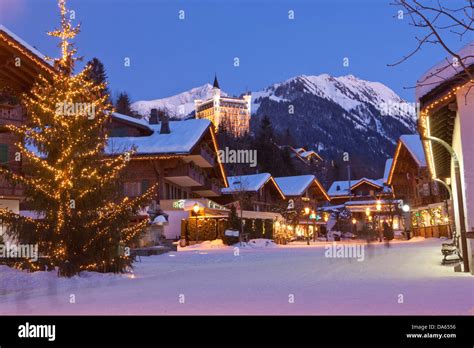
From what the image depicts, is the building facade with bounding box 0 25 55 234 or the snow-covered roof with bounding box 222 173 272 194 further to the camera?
the snow-covered roof with bounding box 222 173 272 194

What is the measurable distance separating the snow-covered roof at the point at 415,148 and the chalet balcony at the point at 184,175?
18.0 m

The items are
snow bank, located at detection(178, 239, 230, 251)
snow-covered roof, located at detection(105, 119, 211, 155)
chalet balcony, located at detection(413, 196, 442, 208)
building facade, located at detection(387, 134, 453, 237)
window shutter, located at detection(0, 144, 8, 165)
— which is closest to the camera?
window shutter, located at detection(0, 144, 8, 165)

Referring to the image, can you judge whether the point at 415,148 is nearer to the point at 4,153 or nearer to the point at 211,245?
the point at 211,245

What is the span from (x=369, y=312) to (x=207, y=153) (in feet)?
127

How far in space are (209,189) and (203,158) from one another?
Result: 254 inches

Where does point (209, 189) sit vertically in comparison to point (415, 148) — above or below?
below

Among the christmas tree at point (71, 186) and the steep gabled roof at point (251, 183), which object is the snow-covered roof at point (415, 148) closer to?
the steep gabled roof at point (251, 183)

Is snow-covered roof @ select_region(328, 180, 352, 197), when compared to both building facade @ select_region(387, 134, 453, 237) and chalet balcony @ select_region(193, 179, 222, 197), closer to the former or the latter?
building facade @ select_region(387, 134, 453, 237)

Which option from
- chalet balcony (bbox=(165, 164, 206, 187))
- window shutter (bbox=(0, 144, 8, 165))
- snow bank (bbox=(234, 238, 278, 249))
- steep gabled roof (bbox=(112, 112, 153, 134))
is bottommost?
snow bank (bbox=(234, 238, 278, 249))

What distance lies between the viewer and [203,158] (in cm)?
4428

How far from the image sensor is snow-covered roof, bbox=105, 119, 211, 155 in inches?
1620

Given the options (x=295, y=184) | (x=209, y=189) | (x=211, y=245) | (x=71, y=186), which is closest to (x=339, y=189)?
(x=295, y=184)

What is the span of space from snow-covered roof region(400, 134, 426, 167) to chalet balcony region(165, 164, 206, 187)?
18.0 metres

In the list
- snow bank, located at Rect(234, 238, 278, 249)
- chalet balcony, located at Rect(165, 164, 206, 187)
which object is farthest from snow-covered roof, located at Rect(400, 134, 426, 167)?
chalet balcony, located at Rect(165, 164, 206, 187)
